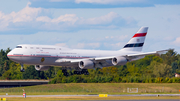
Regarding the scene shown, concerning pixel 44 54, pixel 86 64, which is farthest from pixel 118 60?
pixel 44 54

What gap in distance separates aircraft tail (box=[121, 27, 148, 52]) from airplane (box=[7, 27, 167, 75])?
96 centimetres

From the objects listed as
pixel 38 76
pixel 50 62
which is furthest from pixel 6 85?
pixel 50 62

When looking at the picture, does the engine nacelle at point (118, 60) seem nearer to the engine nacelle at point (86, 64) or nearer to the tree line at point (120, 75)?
the engine nacelle at point (86, 64)

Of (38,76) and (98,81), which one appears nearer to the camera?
(98,81)

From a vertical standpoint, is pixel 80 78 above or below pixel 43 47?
below

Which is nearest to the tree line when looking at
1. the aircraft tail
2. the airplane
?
the aircraft tail

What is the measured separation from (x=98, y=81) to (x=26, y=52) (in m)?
38.9

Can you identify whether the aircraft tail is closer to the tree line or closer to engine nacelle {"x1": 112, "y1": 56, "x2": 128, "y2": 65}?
A: engine nacelle {"x1": 112, "y1": 56, "x2": 128, "y2": 65}

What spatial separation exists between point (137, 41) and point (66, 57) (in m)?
21.5

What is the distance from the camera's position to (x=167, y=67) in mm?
113875

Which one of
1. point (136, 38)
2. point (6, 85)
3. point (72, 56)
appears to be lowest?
point (6, 85)

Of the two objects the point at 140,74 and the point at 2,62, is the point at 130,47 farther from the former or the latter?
the point at 2,62

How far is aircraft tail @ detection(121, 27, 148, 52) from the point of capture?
7825cm

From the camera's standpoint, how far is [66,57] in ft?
219
